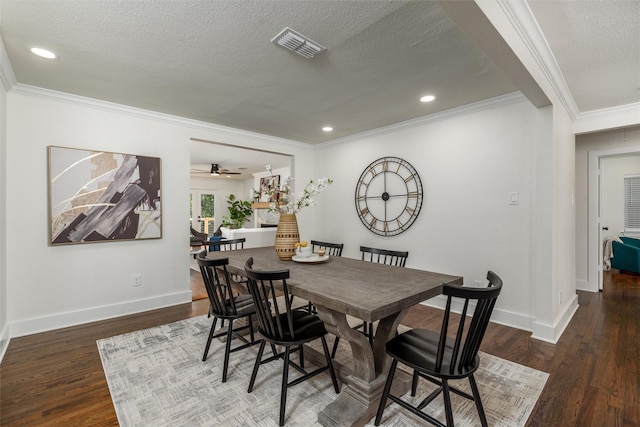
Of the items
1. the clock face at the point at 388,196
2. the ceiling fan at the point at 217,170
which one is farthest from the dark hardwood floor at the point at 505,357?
the ceiling fan at the point at 217,170

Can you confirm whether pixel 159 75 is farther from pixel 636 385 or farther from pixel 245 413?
pixel 636 385

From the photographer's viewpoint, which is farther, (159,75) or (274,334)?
(159,75)

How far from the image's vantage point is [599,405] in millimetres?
1845

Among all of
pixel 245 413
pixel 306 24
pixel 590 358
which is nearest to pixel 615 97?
pixel 590 358

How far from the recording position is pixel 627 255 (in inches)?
210

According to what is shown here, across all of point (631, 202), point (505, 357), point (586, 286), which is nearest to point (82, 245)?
point (505, 357)

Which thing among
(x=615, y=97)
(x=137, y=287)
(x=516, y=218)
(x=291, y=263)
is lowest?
(x=137, y=287)

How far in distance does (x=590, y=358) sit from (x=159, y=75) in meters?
4.33

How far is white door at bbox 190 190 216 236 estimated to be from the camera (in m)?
10.2

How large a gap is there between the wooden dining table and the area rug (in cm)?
13

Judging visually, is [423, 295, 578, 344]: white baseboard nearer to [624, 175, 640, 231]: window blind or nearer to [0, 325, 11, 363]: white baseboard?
[0, 325, 11, 363]: white baseboard

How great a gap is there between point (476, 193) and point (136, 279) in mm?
4097

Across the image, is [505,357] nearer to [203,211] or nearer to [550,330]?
[550,330]

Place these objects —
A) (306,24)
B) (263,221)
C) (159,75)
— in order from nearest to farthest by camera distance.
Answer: (306,24) → (159,75) → (263,221)
